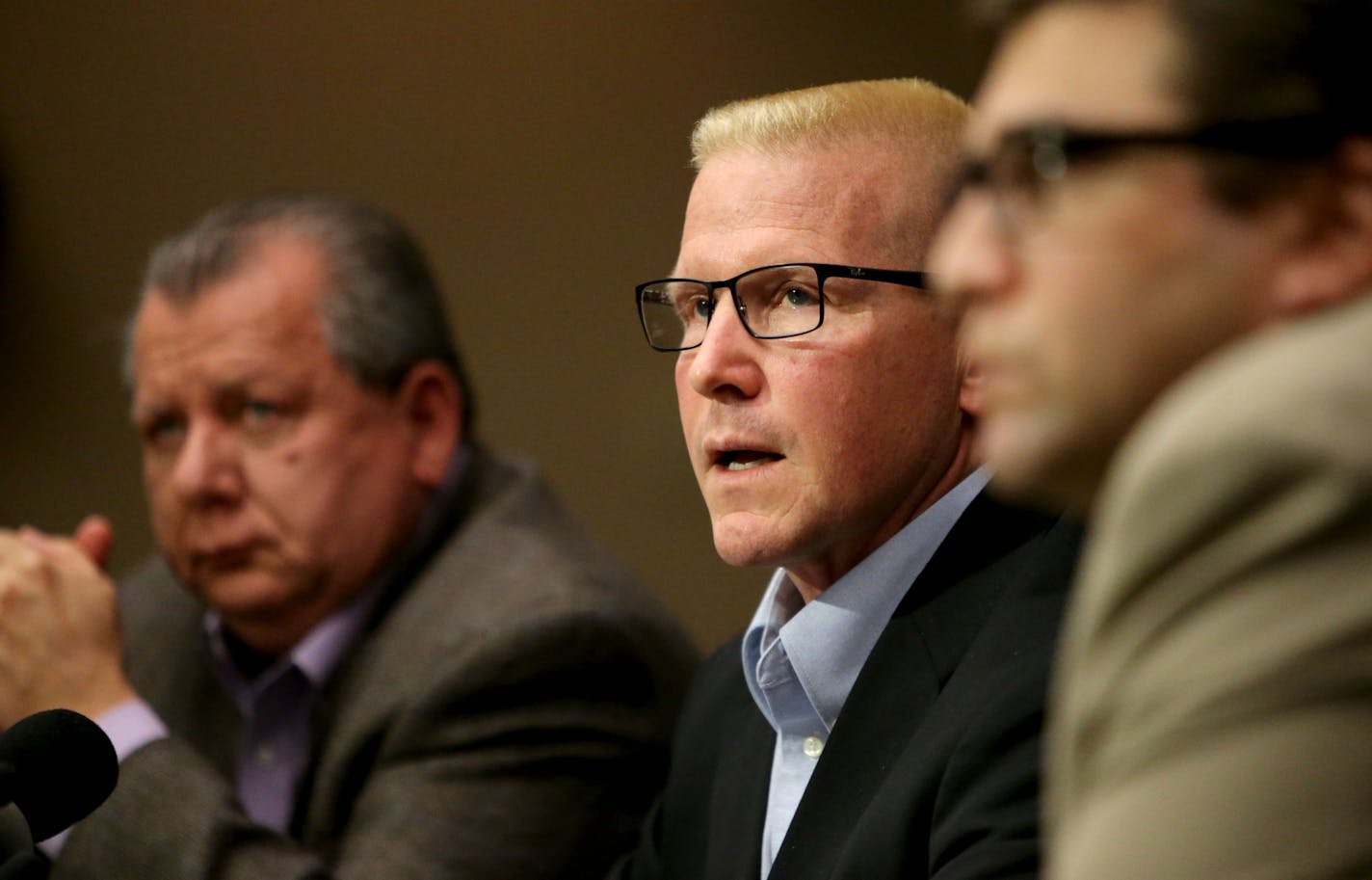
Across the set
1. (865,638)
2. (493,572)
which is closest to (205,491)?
(493,572)

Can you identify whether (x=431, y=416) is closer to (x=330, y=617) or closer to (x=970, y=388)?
(x=330, y=617)

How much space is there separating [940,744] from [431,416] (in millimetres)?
1247

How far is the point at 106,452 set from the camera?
3.29 meters

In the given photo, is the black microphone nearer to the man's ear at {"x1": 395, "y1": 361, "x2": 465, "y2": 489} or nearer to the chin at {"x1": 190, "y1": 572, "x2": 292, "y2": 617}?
the chin at {"x1": 190, "y1": 572, "x2": 292, "y2": 617}

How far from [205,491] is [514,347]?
A: 1.13 meters

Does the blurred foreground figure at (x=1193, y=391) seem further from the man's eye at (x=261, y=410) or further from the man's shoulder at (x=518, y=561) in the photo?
the man's eye at (x=261, y=410)

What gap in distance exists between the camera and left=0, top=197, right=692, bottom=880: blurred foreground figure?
1.87 meters

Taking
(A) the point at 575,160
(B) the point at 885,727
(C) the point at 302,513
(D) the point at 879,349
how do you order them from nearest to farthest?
(B) the point at 885,727 → (D) the point at 879,349 → (C) the point at 302,513 → (A) the point at 575,160

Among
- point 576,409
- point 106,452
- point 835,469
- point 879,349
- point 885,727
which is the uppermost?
point 879,349

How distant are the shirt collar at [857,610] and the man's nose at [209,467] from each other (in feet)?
3.27

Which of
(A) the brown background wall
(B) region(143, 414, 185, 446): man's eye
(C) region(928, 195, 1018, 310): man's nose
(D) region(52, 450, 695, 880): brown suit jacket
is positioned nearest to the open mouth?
(D) region(52, 450, 695, 880): brown suit jacket

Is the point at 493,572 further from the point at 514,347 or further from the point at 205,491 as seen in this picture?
the point at 514,347

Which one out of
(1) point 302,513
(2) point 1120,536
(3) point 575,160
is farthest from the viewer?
(3) point 575,160

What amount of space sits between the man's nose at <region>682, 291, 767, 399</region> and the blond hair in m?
0.17
